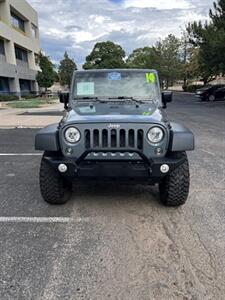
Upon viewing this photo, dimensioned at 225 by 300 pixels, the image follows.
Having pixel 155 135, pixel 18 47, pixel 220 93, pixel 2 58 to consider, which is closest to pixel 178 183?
pixel 155 135

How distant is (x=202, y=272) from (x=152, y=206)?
5.31 feet

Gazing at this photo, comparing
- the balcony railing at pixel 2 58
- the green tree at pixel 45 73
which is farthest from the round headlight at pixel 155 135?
the green tree at pixel 45 73

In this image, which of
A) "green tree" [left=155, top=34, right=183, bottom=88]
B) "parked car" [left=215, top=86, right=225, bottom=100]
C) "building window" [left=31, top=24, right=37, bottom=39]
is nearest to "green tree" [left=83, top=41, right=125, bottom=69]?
"green tree" [left=155, top=34, right=183, bottom=88]

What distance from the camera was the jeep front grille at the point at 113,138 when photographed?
375cm

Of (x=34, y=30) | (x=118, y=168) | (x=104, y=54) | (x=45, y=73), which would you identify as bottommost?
(x=45, y=73)

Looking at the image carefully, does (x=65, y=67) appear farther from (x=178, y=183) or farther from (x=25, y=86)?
(x=178, y=183)

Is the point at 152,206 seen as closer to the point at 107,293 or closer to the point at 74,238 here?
the point at 74,238

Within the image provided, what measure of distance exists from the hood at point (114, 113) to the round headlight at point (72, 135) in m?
0.10

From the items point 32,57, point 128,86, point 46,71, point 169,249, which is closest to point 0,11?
point 46,71

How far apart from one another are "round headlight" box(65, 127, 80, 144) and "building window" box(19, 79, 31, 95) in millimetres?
41483

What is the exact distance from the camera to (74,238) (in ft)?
11.6

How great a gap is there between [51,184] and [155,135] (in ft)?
5.03

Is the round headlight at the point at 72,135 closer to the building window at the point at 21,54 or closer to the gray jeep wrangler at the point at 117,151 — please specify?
the gray jeep wrangler at the point at 117,151

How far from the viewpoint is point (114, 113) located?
4141 millimetres
